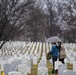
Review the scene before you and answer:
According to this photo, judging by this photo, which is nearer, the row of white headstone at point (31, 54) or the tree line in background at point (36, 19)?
the row of white headstone at point (31, 54)

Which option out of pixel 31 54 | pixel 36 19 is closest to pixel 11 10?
pixel 31 54

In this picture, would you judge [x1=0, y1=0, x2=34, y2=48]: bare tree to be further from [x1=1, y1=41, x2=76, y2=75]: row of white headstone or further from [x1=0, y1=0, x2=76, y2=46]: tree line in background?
[x1=1, y1=41, x2=76, y2=75]: row of white headstone

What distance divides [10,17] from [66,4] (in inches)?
1299

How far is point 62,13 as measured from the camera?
63188mm

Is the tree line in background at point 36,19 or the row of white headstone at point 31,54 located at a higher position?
the tree line in background at point 36,19

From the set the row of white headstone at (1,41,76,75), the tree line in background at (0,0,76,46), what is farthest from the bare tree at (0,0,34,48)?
the row of white headstone at (1,41,76,75)

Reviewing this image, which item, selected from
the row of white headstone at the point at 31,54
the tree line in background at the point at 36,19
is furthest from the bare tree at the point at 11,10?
the row of white headstone at the point at 31,54

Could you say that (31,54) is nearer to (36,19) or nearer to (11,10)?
(11,10)

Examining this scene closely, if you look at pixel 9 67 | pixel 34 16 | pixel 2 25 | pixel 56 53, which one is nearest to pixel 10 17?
pixel 2 25

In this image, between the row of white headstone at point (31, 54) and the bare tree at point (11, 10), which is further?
the bare tree at point (11, 10)

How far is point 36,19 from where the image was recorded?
1246 inches

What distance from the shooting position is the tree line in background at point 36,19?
2262cm

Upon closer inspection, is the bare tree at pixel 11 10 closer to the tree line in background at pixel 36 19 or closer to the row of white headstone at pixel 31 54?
the tree line in background at pixel 36 19

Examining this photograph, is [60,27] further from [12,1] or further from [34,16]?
[12,1]
